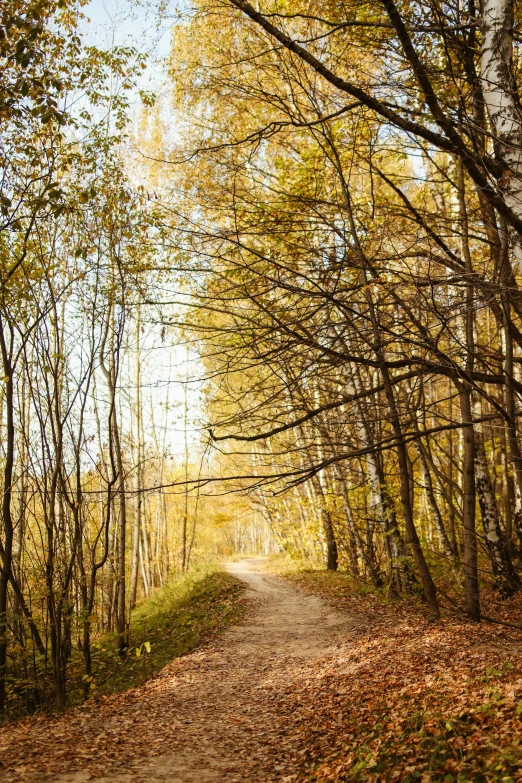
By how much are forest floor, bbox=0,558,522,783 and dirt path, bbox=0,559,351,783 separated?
22 mm

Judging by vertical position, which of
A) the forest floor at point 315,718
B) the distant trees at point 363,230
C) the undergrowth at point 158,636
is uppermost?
the distant trees at point 363,230

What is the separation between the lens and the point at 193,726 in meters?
5.62

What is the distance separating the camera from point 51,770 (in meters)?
4.26

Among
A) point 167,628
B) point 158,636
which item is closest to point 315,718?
point 158,636

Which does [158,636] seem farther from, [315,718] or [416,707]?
[416,707]

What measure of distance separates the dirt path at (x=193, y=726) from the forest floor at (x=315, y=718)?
0.07 ft

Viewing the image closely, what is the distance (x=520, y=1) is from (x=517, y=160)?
3.36 m

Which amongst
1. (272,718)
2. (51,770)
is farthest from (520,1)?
(51,770)

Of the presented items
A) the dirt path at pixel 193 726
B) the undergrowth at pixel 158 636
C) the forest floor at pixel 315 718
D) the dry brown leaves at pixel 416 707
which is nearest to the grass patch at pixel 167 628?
the undergrowth at pixel 158 636

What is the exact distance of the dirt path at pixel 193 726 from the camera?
433 cm

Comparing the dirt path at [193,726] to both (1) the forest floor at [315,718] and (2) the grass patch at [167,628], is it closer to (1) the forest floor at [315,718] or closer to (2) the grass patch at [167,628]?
(1) the forest floor at [315,718]

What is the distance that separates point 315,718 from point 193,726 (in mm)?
1311

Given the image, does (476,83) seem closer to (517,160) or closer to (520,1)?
(517,160)

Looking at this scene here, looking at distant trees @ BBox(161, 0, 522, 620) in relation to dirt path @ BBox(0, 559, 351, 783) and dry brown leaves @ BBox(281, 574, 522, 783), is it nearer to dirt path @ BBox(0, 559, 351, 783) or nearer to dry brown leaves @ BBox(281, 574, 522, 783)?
dry brown leaves @ BBox(281, 574, 522, 783)
